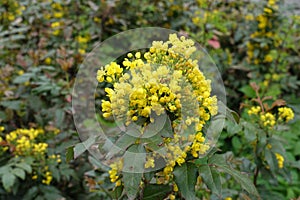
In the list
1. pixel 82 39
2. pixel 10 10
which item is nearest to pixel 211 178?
pixel 82 39

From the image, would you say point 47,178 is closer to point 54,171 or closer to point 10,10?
point 54,171

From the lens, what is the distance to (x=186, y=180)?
109 centimetres

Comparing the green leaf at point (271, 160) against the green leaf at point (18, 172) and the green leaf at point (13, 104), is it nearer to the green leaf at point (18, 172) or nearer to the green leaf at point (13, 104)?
the green leaf at point (18, 172)

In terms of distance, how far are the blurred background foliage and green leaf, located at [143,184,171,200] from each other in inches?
16.5

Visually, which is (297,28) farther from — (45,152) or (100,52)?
(45,152)

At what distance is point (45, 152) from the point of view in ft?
6.61

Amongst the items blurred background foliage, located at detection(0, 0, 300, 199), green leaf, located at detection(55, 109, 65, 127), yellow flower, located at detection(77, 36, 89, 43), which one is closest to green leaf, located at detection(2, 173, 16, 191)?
blurred background foliage, located at detection(0, 0, 300, 199)

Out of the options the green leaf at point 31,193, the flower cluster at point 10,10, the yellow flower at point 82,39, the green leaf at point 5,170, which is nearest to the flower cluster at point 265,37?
the yellow flower at point 82,39

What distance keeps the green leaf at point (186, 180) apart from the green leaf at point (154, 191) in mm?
141

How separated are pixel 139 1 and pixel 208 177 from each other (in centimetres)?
262

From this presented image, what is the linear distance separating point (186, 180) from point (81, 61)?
1564mm

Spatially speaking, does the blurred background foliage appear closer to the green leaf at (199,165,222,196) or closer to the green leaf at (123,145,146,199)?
the green leaf at (199,165,222,196)

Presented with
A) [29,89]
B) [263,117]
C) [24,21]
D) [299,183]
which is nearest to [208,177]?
[263,117]

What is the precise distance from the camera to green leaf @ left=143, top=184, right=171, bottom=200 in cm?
123
